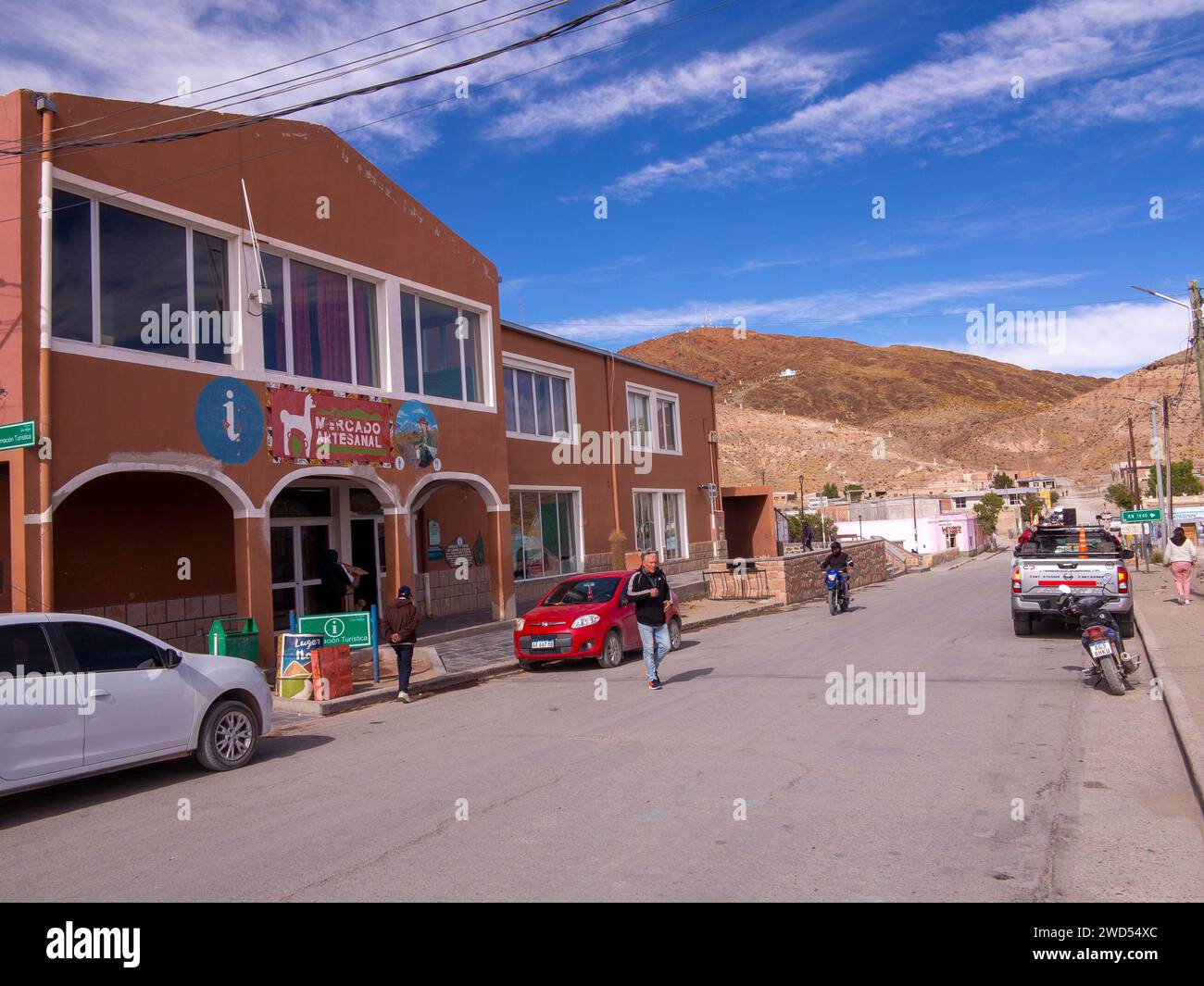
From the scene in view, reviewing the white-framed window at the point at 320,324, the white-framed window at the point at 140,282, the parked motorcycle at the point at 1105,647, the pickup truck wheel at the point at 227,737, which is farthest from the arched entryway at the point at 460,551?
the parked motorcycle at the point at 1105,647

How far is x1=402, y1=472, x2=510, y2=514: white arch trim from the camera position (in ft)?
58.9

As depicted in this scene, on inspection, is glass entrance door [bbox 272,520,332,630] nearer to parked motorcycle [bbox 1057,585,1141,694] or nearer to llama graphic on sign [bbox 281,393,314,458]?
llama graphic on sign [bbox 281,393,314,458]

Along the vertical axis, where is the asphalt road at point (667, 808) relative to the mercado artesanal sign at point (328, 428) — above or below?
below

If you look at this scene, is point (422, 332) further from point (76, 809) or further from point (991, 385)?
point (991, 385)

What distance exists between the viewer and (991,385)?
197875mm

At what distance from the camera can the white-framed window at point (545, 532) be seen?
2380cm

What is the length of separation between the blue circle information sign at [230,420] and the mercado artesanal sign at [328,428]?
0.96 feet

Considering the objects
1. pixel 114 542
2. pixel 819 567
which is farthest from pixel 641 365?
pixel 114 542

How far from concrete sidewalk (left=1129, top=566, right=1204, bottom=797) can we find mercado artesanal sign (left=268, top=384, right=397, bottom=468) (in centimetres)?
1209

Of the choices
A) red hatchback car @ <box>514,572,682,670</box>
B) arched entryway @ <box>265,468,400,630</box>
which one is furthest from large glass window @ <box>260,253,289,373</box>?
red hatchback car @ <box>514,572,682,670</box>

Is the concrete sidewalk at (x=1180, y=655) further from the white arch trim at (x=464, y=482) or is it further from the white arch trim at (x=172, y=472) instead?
the white arch trim at (x=464, y=482)

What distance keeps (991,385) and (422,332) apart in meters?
198

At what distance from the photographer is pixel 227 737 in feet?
29.5

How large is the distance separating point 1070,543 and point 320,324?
531 inches
